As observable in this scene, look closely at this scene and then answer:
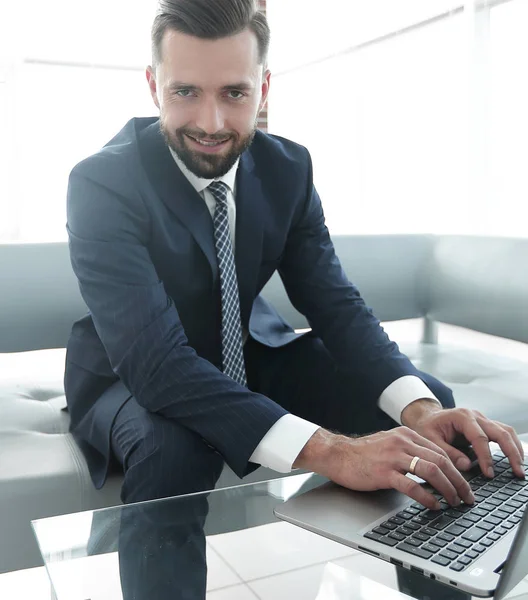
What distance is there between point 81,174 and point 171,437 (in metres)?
0.57

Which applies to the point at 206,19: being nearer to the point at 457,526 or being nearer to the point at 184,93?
the point at 184,93

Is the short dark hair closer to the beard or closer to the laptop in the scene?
the beard

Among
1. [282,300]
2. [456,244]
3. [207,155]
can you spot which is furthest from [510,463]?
[456,244]

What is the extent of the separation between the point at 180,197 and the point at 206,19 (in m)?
0.35

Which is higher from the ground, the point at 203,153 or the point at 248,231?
the point at 203,153

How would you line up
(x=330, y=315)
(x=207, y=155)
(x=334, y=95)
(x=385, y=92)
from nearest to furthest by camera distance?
(x=207, y=155)
(x=330, y=315)
(x=385, y=92)
(x=334, y=95)

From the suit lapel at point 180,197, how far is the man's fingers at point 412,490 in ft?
2.36

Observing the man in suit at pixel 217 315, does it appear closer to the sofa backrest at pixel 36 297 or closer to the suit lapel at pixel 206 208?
the suit lapel at pixel 206 208

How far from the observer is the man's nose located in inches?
60.5

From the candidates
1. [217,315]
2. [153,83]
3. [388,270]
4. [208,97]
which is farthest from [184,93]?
[388,270]

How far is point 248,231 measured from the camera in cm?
168

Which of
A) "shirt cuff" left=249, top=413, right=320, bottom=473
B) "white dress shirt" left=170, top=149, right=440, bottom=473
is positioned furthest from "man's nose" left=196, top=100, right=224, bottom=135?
"shirt cuff" left=249, top=413, right=320, bottom=473

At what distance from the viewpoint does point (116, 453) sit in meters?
1.45

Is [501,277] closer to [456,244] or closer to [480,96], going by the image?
[456,244]
